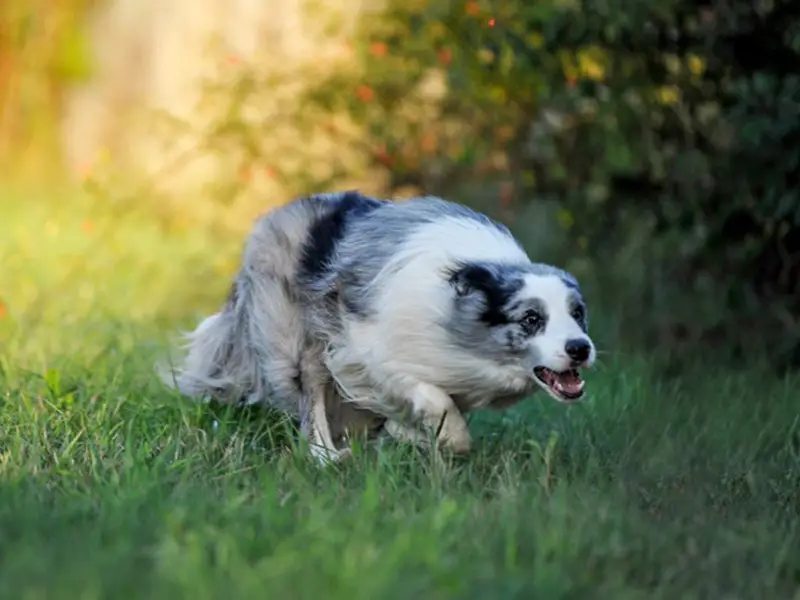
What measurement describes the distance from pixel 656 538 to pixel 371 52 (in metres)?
4.79

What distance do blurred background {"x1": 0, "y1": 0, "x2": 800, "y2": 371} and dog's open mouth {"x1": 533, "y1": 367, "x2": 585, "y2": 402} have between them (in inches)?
70.0

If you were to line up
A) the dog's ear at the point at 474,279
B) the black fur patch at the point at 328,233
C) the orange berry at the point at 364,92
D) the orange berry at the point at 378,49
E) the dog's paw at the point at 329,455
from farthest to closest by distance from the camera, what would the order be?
the orange berry at the point at 364,92, the orange berry at the point at 378,49, the black fur patch at the point at 328,233, the dog's ear at the point at 474,279, the dog's paw at the point at 329,455

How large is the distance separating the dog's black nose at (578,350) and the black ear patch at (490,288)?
261 millimetres

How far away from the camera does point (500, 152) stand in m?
7.63

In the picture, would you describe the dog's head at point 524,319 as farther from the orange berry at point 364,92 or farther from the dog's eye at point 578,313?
the orange berry at point 364,92

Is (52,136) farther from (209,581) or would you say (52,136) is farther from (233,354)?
(209,581)

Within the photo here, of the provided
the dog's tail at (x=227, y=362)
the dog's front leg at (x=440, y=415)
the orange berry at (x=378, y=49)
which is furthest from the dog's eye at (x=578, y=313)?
the orange berry at (x=378, y=49)

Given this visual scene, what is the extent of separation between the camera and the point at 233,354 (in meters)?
5.02

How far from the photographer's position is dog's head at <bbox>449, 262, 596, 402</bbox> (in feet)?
13.6

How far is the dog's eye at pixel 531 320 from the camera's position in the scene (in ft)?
13.9

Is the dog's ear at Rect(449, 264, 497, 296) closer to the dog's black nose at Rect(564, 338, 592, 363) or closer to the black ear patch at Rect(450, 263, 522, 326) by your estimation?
the black ear patch at Rect(450, 263, 522, 326)

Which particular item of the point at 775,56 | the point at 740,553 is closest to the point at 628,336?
the point at 775,56

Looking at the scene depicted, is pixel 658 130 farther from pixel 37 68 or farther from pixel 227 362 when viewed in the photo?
pixel 37 68

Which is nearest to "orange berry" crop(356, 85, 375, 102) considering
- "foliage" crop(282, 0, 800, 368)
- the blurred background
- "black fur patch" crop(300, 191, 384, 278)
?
the blurred background
